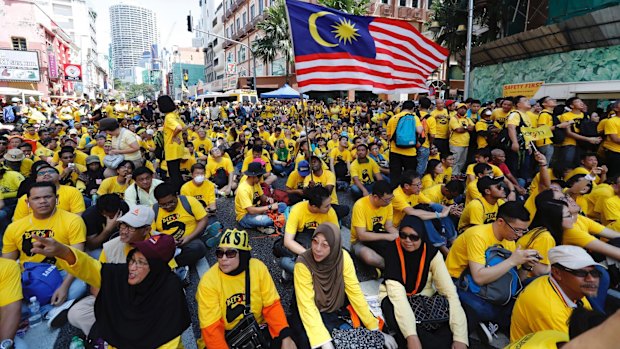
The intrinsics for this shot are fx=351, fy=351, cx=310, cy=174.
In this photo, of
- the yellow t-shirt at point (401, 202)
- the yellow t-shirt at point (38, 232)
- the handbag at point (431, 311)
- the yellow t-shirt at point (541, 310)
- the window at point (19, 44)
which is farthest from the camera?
the window at point (19, 44)

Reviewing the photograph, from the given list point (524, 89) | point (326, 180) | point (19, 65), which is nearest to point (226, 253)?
point (326, 180)

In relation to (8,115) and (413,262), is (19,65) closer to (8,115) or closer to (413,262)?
(8,115)

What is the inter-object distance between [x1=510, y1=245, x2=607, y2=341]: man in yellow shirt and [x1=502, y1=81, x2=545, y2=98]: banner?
1388cm

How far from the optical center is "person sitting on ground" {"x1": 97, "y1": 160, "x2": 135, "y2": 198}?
17.9ft

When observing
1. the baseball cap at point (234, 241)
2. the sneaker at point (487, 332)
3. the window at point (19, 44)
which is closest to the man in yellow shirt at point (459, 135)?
the sneaker at point (487, 332)

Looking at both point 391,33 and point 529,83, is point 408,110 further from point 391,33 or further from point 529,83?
point 529,83

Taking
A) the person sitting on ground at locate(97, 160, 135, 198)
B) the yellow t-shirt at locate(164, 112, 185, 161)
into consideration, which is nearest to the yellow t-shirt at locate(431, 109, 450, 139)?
the yellow t-shirt at locate(164, 112, 185, 161)

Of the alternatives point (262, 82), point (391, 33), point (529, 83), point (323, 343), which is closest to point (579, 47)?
point (529, 83)

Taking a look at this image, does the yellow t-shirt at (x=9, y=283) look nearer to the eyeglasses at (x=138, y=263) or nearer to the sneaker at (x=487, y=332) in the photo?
the eyeglasses at (x=138, y=263)

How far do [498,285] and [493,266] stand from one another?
0.70 ft

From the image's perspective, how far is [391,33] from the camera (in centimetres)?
502

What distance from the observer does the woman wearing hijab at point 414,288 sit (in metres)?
2.90

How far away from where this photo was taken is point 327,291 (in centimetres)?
311

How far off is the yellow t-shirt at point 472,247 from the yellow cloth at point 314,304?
1096 millimetres
